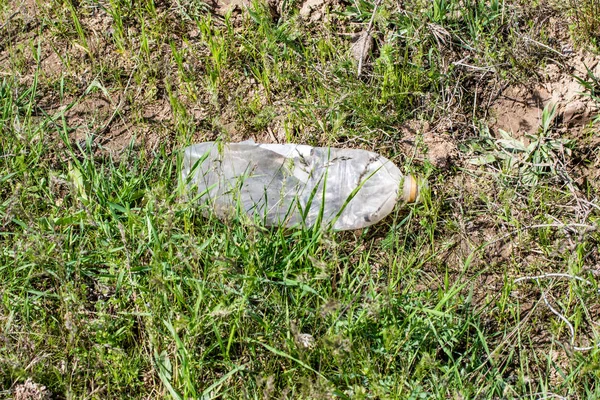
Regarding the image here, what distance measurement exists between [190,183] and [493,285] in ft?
4.04

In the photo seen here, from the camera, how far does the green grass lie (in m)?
2.43

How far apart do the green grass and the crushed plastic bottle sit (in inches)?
2.8

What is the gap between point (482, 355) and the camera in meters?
2.50

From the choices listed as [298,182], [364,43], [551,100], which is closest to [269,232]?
[298,182]

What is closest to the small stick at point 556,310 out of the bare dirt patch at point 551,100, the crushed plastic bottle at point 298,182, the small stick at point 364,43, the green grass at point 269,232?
the green grass at point 269,232

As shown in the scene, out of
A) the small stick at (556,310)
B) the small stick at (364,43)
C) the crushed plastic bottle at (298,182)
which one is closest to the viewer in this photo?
the small stick at (556,310)

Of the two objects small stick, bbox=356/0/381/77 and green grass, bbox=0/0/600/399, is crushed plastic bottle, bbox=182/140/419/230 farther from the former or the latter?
small stick, bbox=356/0/381/77

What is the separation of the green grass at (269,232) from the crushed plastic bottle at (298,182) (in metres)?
0.07


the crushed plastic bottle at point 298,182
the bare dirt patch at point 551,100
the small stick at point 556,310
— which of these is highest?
the bare dirt patch at point 551,100

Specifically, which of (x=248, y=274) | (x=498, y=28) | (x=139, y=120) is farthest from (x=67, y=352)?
(x=498, y=28)

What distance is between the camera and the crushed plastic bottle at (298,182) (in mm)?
2826

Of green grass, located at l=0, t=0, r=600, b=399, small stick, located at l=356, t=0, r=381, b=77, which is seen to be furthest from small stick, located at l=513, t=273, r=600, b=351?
small stick, located at l=356, t=0, r=381, b=77

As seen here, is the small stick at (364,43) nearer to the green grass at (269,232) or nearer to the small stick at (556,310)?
the green grass at (269,232)

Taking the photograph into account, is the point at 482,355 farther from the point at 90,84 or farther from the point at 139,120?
the point at 90,84
